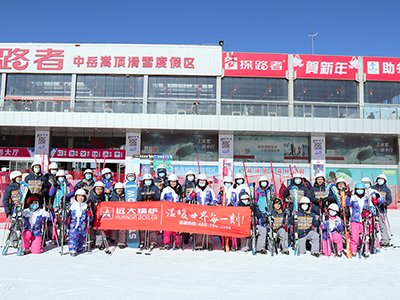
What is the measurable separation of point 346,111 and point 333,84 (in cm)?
348

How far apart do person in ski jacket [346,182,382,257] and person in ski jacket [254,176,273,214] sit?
2.04 meters

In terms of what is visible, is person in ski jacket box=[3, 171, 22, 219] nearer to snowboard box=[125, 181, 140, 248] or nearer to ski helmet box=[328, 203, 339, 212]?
snowboard box=[125, 181, 140, 248]

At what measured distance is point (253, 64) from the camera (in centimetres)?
2434

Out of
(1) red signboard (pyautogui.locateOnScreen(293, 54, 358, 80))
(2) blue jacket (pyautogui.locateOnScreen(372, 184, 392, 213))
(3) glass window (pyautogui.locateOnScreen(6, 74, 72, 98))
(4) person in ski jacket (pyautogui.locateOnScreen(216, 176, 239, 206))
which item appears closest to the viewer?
(4) person in ski jacket (pyautogui.locateOnScreen(216, 176, 239, 206))

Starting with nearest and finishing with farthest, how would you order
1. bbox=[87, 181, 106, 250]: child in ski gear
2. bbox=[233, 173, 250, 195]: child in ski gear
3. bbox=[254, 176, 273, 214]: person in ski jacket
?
1. bbox=[87, 181, 106, 250]: child in ski gear
2. bbox=[233, 173, 250, 195]: child in ski gear
3. bbox=[254, 176, 273, 214]: person in ski jacket

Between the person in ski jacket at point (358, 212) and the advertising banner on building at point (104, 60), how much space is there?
17.9 m

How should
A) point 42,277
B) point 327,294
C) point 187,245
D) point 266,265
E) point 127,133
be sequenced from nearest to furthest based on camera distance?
point 327,294, point 42,277, point 266,265, point 187,245, point 127,133

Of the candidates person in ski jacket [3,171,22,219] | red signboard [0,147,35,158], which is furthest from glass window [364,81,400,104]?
red signboard [0,147,35,158]

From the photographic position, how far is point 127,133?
23.3 metres

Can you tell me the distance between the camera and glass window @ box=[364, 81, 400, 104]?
2467 centimetres

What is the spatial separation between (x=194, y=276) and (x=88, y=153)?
19824 mm

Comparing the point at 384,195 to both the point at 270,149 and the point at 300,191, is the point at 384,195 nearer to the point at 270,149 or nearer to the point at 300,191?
the point at 300,191

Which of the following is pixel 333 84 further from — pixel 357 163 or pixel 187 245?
pixel 187 245

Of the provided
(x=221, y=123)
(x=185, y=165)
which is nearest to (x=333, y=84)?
(x=221, y=123)
